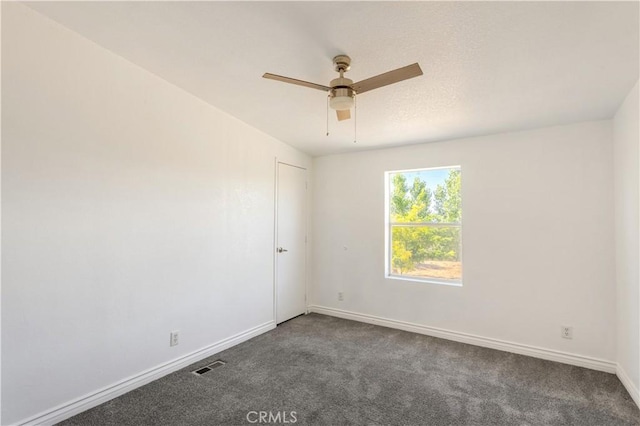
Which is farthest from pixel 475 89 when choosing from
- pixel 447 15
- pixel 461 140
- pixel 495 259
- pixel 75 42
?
pixel 75 42

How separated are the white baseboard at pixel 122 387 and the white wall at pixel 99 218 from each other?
0.16 ft

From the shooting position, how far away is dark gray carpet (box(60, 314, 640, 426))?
219 cm

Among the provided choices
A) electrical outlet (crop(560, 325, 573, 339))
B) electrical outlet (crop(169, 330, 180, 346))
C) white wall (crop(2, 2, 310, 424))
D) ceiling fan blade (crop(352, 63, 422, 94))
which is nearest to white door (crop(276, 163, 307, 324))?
white wall (crop(2, 2, 310, 424))

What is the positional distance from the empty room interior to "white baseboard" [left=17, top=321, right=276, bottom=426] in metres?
0.02

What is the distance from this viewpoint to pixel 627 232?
8.52 feet

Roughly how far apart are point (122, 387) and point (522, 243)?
4.03 metres

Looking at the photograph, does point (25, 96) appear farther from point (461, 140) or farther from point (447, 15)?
point (461, 140)

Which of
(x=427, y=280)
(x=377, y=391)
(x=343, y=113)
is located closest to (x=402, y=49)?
→ (x=343, y=113)

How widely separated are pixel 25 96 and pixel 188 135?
1210 millimetres

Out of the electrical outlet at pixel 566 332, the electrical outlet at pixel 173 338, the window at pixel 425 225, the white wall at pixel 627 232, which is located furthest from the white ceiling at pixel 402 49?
the electrical outlet at pixel 173 338

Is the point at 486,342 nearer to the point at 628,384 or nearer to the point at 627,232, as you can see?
the point at 628,384

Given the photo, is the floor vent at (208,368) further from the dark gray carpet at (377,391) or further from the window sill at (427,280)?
the window sill at (427,280)

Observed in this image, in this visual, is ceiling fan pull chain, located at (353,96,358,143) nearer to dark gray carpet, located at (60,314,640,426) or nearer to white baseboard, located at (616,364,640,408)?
dark gray carpet, located at (60,314,640,426)

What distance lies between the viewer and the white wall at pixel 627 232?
7.88ft
